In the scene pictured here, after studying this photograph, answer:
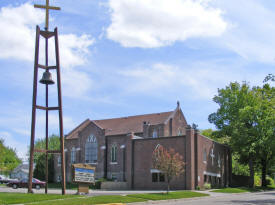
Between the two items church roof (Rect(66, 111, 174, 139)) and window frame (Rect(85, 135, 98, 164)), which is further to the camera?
window frame (Rect(85, 135, 98, 164))

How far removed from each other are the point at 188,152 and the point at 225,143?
14.3 meters

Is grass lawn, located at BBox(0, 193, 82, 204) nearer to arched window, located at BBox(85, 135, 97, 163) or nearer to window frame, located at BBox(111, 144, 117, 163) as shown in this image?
window frame, located at BBox(111, 144, 117, 163)

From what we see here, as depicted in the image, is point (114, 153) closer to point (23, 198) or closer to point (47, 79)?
point (47, 79)

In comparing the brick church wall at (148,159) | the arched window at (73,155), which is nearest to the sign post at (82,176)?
the brick church wall at (148,159)

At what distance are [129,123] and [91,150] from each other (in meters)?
7.31

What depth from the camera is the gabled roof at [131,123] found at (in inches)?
2364

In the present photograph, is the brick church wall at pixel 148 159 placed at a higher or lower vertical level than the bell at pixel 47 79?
lower

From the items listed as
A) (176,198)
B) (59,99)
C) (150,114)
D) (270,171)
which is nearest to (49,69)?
(59,99)

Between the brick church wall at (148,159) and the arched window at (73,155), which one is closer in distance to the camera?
the brick church wall at (148,159)

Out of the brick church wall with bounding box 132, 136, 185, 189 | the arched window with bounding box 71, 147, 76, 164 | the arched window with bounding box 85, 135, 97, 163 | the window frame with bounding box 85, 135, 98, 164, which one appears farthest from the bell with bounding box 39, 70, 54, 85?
the arched window with bounding box 71, 147, 76, 164

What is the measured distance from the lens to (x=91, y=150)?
61.0m

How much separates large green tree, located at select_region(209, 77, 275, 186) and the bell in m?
34.1

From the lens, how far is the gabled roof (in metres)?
60.1

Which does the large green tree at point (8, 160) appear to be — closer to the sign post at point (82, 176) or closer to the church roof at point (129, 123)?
the church roof at point (129, 123)
